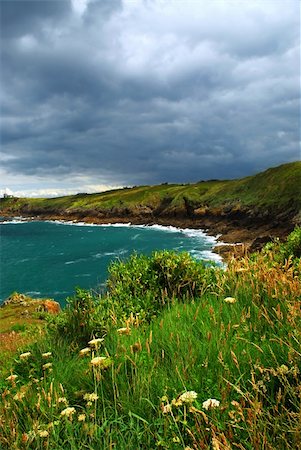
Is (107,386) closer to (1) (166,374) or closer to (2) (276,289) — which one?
(1) (166,374)

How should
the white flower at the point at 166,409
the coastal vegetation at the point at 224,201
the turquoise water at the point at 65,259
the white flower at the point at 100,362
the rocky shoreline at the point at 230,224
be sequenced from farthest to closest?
1. the coastal vegetation at the point at 224,201
2. the rocky shoreline at the point at 230,224
3. the turquoise water at the point at 65,259
4. the white flower at the point at 100,362
5. the white flower at the point at 166,409

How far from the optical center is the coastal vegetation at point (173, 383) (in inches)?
122

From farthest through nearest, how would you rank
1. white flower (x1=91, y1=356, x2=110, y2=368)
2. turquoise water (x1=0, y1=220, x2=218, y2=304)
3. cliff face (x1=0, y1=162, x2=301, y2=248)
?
1. cliff face (x1=0, y1=162, x2=301, y2=248)
2. turquoise water (x1=0, y1=220, x2=218, y2=304)
3. white flower (x1=91, y1=356, x2=110, y2=368)

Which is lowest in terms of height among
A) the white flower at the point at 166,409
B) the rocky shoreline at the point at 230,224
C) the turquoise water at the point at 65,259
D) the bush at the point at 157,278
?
the turquoise water at the point at 65,259

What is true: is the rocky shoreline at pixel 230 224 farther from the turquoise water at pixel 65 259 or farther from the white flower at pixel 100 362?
the white flower at pixel 100 362

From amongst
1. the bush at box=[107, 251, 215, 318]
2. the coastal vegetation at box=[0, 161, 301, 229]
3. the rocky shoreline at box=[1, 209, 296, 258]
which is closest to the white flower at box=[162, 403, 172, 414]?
the bush at box=[107, 251, 215, 318]

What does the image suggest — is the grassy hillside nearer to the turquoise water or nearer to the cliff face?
the cliff face

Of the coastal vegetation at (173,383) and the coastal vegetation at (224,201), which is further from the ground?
the coastal vegetation at (224,201)

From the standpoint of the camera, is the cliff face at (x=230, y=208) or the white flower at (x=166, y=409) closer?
the white flower at (x=166, y=409)

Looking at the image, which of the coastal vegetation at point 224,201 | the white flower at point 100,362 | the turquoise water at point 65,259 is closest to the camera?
the white flower at point 100,362

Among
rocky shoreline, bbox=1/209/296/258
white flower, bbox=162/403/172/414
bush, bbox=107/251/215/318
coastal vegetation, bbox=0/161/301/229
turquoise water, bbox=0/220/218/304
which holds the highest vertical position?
coastal vegetation, bbox=0/161/301/229

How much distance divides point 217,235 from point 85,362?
74.9m

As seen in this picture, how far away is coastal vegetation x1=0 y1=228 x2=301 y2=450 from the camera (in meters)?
3.10

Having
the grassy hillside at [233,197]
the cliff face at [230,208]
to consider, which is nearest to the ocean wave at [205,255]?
the cliff face at [230,208]
